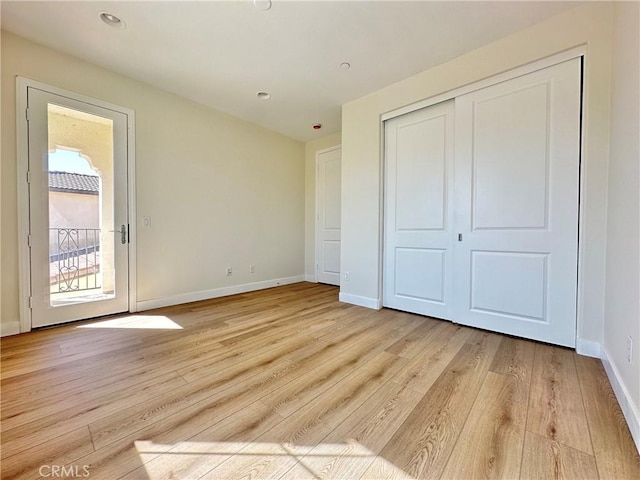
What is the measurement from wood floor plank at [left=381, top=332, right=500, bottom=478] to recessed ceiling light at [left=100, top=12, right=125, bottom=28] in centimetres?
348

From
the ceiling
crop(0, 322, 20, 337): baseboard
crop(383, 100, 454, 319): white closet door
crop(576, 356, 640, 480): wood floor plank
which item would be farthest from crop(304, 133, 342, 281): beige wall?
crop(576, 356, 640, 480): wood floor plank

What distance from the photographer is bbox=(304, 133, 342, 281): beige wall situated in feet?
16.6

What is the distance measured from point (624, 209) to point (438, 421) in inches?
63.1

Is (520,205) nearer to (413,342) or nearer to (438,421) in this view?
(413,342)

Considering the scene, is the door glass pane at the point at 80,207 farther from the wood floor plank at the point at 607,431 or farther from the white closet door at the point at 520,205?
the wood floor plank at the point at 607,431

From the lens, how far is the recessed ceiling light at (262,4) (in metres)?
1.98

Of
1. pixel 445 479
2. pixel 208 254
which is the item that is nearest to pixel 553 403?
pixel 445 479

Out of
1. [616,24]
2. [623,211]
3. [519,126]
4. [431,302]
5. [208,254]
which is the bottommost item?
[431,302]

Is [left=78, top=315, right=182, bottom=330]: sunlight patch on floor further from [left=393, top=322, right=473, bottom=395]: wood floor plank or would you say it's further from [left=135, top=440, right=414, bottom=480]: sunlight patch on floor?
[left=393, top=322, right=473, bottom=395]: wood floor plank

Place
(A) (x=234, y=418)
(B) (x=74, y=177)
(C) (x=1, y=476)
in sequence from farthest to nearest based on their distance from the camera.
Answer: (B) (x=74, y=177)
(A) (x=234, y=418)
(C) (x=1, y=476)

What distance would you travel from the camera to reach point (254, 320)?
2.86m

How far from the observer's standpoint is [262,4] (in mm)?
2002

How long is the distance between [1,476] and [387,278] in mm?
3116

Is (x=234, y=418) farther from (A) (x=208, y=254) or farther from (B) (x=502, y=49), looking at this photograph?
(B) (x=502, y=49)
